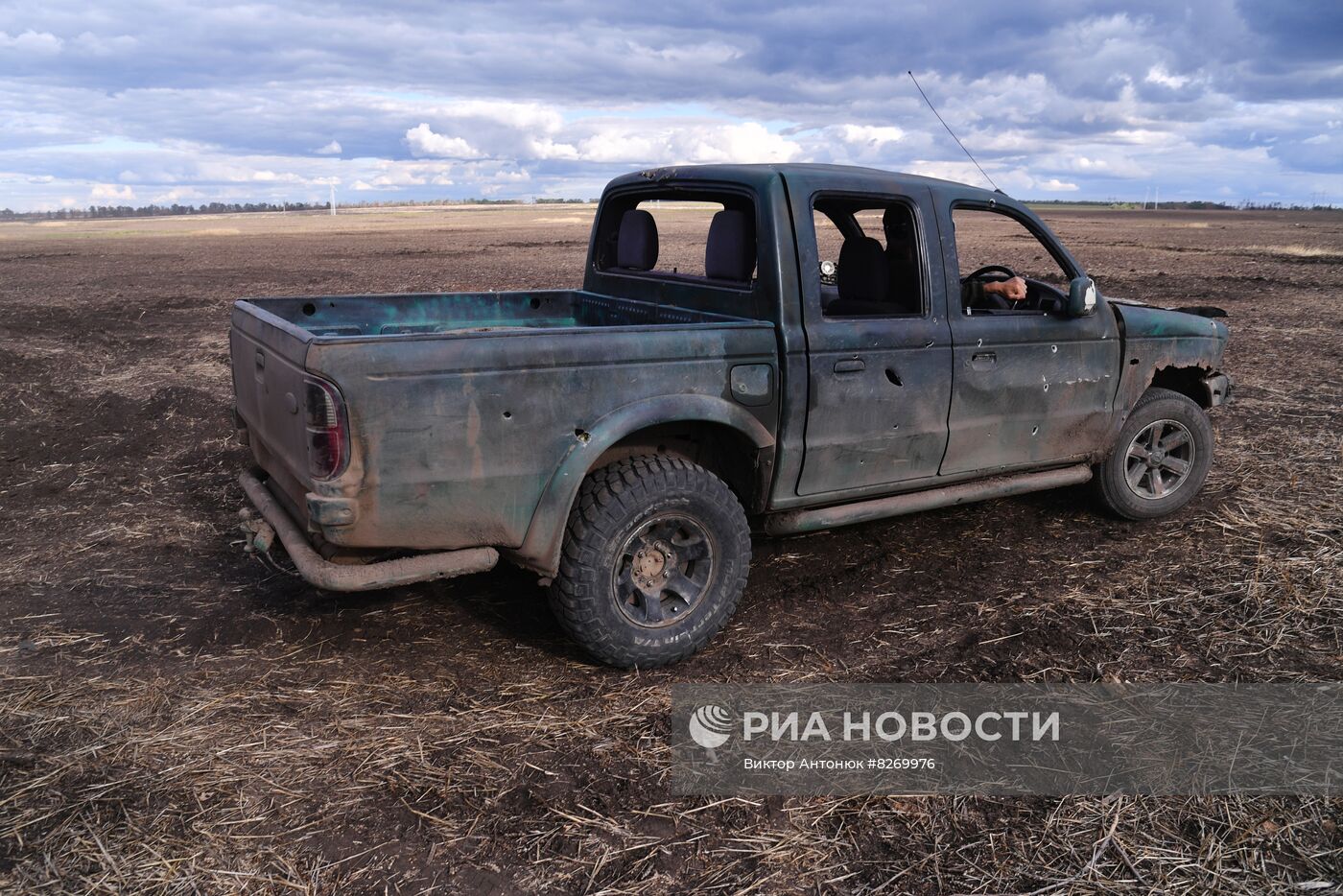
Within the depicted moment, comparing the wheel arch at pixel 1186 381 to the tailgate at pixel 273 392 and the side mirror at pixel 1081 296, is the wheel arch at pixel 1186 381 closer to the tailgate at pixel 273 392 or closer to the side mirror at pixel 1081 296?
the side mirror at pixel 1081 296

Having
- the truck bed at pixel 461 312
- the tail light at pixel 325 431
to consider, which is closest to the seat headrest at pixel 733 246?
the truck bed at pixel 461 312

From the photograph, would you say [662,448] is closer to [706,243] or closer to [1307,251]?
[706,243]

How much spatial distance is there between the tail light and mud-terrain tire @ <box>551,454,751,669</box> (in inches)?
36.5

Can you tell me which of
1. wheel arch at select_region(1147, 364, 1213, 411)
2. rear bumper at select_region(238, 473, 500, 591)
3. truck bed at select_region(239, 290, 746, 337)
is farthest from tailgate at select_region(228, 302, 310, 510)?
wheel arch at select_region(1147, 364, 1213, 411)

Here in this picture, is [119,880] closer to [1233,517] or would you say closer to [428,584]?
[428,584]

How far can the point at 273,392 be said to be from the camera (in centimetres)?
375

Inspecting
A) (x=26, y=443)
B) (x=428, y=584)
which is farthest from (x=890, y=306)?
(x=26, y=443)

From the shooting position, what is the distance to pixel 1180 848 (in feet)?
9.57

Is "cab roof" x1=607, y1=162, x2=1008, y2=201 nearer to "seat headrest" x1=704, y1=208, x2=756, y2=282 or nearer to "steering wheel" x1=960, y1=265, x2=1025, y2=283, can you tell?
"seat headrest" x1=704, y1=208, x2=756, y2=282

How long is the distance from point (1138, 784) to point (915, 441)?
1778 millimetres

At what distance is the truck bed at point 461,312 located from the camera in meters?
4.86

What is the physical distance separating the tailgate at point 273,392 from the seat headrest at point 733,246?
1869 millimetres

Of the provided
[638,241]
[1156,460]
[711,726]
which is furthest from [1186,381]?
[711,726]

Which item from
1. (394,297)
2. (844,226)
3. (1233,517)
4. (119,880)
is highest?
(844,226)
